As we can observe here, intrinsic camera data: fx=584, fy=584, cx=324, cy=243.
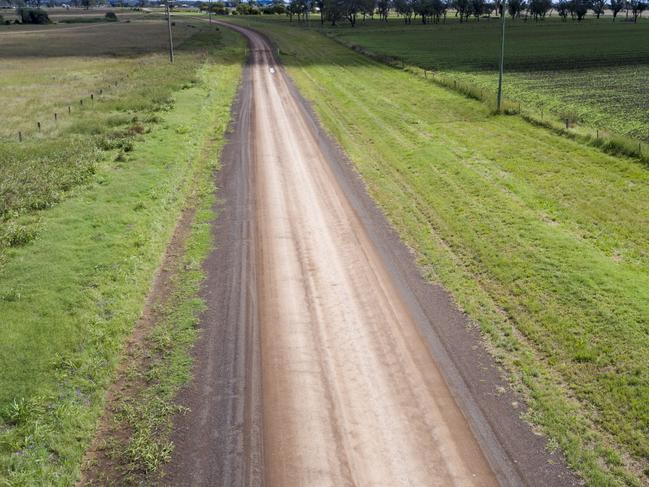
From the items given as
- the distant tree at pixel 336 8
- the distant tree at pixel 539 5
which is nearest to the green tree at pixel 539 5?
the distant tree at pixel 539 5

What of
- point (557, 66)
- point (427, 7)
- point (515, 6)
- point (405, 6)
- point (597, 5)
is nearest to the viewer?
point (557, 66)

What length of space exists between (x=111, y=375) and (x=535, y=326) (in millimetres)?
9579

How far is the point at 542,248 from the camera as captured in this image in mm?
17609

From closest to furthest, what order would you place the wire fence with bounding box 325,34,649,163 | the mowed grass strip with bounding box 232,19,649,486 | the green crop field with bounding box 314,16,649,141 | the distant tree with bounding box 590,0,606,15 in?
the mowed grass strip with bounding box 232,19,649,486
the wire fence with bounding box 325,34,649,163
the green crop field with bounding box 314,16,649,141
the distant tree with bounding box 590,0,606,15

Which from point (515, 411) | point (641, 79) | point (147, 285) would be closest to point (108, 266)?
point (147, 285)

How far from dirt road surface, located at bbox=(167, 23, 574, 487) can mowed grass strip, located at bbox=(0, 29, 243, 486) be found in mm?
1917

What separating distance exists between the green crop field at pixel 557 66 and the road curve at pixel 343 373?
22143 millimetres

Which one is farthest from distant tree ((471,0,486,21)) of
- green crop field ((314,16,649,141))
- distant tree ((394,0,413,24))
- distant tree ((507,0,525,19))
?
green crop field ((314,16,649,141))

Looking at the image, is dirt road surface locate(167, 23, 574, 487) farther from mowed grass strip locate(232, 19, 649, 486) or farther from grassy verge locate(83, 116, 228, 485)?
mowed grass strip locate(232, 19, 649, 486)

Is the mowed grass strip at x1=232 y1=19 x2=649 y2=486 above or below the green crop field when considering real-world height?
below

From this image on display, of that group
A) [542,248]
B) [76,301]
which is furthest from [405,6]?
[76,301]

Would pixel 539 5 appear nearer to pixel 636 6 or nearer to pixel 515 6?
pixel 515 6

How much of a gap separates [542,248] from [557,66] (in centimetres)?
5363

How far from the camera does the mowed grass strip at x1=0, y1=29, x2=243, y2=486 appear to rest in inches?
405
